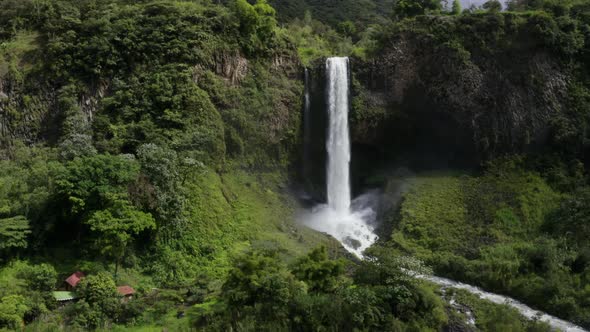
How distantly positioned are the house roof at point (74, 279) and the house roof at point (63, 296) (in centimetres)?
32

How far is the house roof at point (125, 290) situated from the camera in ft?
49.8

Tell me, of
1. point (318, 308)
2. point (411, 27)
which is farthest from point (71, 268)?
point (411, 27)

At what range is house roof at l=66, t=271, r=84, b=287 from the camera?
1499cm

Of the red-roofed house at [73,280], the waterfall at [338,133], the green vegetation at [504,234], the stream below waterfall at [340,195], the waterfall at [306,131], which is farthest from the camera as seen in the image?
the waterfall at [306,131]

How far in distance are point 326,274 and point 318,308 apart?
159 cm

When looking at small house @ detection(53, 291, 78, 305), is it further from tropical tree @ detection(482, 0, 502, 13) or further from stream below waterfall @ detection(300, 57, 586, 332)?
tropical tree @ detection(482, 0, 502, 13)

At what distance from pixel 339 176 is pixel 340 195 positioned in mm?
1257

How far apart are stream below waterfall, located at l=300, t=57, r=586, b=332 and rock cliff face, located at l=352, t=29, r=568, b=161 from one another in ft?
3.54

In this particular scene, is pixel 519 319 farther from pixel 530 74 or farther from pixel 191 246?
pixel 530 74

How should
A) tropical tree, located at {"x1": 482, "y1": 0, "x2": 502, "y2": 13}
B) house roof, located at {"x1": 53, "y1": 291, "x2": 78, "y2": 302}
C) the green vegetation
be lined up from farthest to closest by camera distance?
1. tropical tree, located at {"x1": 482, "y1": 0, "x2": 502, "y2": 13}
2. the green vegetation
3. house roof, located at {"x1": 53, "y1": 291, "x2": 78, "y2": 302}

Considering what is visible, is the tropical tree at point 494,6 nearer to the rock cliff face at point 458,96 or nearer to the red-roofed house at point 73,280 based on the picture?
the rock cliff face at point 458,96

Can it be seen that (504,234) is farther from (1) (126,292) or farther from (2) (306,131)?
(1) (126,292)

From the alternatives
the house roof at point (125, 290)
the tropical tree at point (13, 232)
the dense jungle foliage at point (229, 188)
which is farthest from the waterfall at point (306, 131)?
the tropical tree at point (13, 232)

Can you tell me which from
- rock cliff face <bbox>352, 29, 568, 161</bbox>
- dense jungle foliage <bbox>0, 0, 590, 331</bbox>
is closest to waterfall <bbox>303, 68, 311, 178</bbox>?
dense jungle foliage <bbox>0, 0, 590, 331</bbox>
